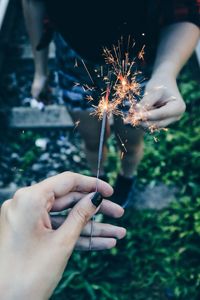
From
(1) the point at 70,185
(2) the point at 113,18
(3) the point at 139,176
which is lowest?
(3) the point at 139,176

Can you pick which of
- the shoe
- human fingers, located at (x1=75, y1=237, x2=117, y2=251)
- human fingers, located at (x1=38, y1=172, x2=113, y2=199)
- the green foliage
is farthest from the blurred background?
human fingers, located at (x1=38, y1=172, x2=113, y2=199)

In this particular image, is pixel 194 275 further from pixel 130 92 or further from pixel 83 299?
pixel 130 92

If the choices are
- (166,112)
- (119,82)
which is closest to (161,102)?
(166,112)

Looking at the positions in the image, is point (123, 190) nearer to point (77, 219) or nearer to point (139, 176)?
point (139, 176)

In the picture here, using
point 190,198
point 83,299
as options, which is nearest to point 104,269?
point 83,299

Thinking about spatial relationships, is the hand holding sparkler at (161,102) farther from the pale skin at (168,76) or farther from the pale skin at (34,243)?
the pale skin at (34,243)

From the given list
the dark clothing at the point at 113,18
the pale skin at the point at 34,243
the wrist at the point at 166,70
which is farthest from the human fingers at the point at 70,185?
the dark clothing at the point at 113,18
